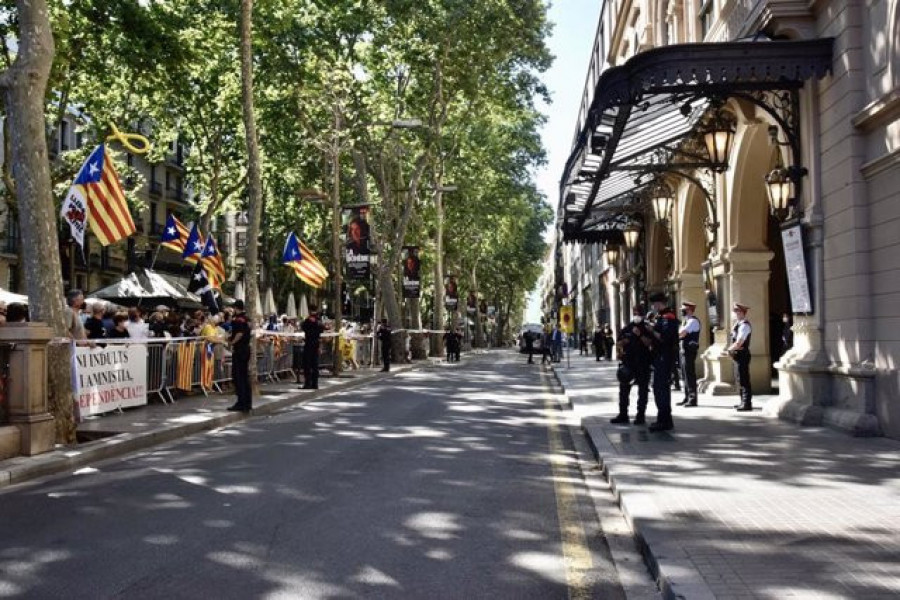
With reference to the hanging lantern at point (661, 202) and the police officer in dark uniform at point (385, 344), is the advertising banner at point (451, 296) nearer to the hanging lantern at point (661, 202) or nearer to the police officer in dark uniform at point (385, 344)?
the police officer in dark uniform at point (385, 344)

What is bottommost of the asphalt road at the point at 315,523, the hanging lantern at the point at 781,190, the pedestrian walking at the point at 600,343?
the asphalt road at the point at 315,523

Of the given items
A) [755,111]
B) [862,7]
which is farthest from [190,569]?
[755,111]

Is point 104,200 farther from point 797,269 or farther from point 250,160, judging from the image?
point 797,269

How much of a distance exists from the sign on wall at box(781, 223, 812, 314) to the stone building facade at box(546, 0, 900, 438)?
4cm

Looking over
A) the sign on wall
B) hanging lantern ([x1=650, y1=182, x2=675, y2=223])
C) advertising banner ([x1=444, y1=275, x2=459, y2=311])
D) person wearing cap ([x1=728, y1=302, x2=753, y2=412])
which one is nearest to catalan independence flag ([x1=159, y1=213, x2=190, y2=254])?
hanging lantern ([x1=650, y1=182, x2=675, y2=223])

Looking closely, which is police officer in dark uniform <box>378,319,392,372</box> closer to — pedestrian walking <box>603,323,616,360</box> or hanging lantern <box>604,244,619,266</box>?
hanging lantern <box>604,244,619,266</box>

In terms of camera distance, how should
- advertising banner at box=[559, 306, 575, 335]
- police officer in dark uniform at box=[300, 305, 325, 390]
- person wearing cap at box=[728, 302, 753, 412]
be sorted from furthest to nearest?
1. advertising banner at box=[559, 306, 575, 335]
2. police officer in dark uniform at box=[300, 305, 325, 390]
3. person wearing cap at box=[728, 302, 753, 412]

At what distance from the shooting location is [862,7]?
35.3ft

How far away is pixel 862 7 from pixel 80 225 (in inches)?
476

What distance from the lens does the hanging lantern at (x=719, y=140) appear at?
1525 cm

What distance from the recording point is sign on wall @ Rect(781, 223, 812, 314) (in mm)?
11859

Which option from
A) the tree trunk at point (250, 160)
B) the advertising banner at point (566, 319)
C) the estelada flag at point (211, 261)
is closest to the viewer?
the tree trunk at point (250, 160)

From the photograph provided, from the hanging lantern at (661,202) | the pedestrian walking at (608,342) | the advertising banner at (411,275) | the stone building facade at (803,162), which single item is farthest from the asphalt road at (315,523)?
the pedestrian walking at (608,342)

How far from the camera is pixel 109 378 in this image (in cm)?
1283
